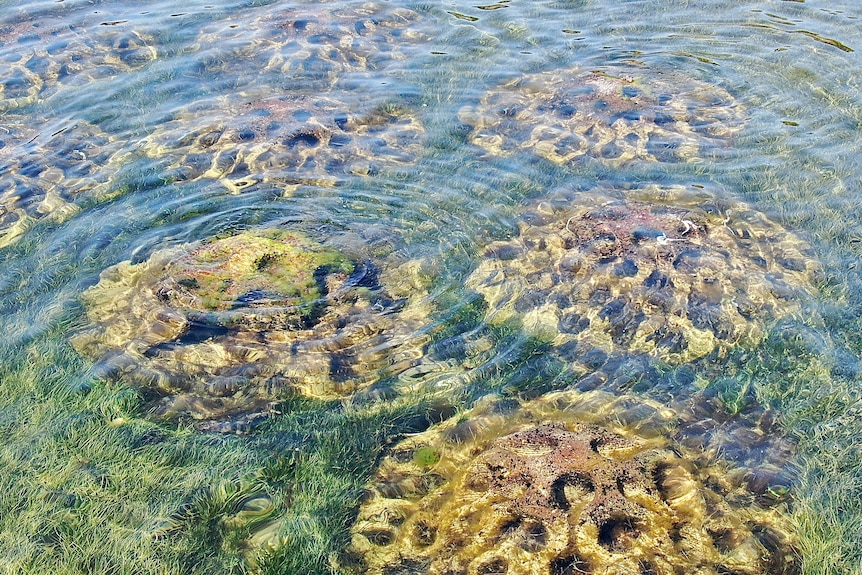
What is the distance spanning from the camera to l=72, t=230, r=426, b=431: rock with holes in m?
4.36

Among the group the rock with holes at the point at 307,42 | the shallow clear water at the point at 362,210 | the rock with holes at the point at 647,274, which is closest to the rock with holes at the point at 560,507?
the shallow clear water at the point at 362,210

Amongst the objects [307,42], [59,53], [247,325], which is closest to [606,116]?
[307,42]

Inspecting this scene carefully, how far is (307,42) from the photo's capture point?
8.59m

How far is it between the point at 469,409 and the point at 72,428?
2282 mm

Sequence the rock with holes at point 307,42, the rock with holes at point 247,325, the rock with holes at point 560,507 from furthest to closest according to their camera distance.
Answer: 1. the rock with holes at point 307,42
2. the rock with holes at point 247,325
3. the rock with holes at point 560,507

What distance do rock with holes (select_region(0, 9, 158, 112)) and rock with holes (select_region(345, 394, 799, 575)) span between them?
21.2 ft

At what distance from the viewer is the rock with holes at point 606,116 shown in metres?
6.62

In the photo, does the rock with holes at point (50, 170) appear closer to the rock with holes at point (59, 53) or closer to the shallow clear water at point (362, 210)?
the shallow clear water at point (362, 210)

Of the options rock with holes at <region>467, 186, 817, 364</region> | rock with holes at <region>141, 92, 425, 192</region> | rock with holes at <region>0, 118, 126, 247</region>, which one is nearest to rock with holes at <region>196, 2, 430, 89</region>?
rock with holes at <region>141, 92, 425, 192</region>

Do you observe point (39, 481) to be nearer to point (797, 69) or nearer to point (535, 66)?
point (535, 66)

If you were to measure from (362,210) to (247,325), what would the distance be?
1560mm

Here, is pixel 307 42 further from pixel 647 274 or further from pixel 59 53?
pixel 647 274

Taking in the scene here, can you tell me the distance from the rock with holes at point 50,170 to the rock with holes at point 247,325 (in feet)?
4.16

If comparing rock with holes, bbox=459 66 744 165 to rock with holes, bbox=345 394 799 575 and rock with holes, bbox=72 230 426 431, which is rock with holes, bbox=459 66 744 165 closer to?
rock with holes, bbox=72 230 426 431
